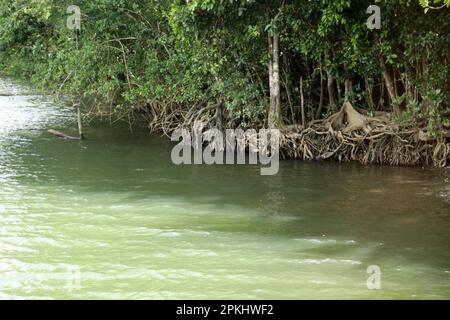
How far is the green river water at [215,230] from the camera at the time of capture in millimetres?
6992

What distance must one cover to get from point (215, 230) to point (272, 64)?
503cm

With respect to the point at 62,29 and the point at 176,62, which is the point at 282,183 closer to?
the point at 176,62

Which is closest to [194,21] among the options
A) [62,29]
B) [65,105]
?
[62,29]

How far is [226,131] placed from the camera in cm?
1484

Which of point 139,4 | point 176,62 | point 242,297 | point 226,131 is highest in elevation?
point 139,4

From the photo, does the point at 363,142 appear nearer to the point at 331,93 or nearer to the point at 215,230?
the point at 331,93

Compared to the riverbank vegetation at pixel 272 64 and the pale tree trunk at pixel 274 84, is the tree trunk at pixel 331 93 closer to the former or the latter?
the riverbank vegetation at pixel 272 64

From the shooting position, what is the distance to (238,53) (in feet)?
45.0

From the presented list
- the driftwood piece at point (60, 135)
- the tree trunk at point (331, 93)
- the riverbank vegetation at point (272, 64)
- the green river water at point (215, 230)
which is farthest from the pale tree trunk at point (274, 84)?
the driftwood piece at point (60, 135)

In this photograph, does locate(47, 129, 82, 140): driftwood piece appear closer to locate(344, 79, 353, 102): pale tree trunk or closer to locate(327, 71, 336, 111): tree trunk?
locate(327, 71, 336, 111): tree trunk

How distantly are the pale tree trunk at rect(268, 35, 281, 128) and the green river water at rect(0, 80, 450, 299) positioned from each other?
909 mm

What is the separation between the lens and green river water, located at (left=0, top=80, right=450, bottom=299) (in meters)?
6.99

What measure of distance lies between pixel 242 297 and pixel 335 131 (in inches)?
277

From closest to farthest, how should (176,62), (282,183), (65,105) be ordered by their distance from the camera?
(282,183) → (176,62) → (65,105)
